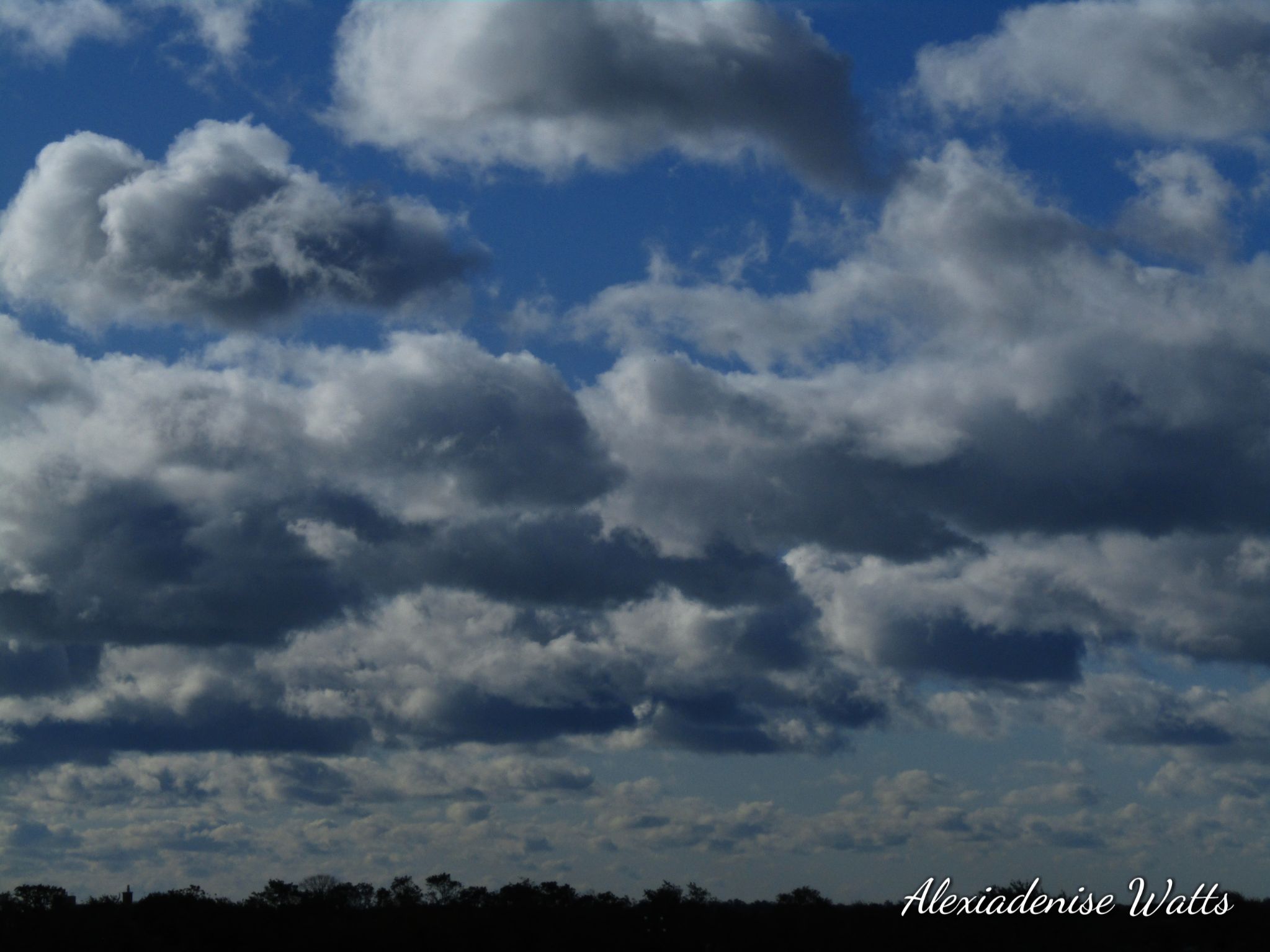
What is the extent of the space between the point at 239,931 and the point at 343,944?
54.2ft

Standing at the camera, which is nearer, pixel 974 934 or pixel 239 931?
pixel 974 934

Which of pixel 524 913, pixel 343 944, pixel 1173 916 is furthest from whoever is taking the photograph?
pixel 524 913

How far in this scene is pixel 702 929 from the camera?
643 ft

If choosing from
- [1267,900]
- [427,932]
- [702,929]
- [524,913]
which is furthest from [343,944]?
[1267,900]

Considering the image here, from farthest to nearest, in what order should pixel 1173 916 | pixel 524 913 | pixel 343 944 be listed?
pixel 524 913
pixel 343 944
pixel 1173 916

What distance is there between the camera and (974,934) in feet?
570

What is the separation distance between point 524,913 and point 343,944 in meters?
24.6

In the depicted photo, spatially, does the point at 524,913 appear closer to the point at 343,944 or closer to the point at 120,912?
the point at 343,944

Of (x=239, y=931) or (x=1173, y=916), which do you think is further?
(x=239, y=931)

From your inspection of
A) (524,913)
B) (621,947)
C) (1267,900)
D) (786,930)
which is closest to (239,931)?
(524,913)

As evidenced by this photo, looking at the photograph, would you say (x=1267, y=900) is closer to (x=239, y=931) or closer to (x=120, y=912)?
(x=239, y=931)

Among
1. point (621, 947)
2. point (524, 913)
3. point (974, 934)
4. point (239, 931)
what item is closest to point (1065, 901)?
point (974, 934)

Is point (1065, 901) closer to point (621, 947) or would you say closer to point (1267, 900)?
point (1267, 900)

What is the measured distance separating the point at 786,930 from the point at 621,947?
810 inches
